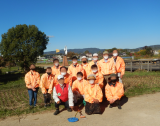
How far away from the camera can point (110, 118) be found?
13.7 feet

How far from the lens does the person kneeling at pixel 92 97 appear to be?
445 centimetres

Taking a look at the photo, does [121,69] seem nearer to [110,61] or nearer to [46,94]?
[110,61]

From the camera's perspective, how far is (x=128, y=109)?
4766mm

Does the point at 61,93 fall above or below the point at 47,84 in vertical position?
below

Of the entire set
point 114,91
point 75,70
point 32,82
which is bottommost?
point 114,91

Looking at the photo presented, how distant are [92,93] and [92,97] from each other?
0.12 meters

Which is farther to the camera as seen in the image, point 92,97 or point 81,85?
point 81,85

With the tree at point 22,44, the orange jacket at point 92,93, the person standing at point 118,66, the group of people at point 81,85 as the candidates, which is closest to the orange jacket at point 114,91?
the group of people at point 81,85

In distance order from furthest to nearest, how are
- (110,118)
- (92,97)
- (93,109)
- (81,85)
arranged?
(81,85) < (92,97) < (93,109) < (110,118)

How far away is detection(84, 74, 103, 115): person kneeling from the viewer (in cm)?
445

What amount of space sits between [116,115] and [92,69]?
1.68 m

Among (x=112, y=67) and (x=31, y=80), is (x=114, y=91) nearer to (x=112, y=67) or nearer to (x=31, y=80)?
(x=112, y=67)

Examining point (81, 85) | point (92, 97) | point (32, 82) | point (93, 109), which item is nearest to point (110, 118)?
point (93, 109)

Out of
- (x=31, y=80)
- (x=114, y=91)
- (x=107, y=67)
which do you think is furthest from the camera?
(x=107, y=67)
